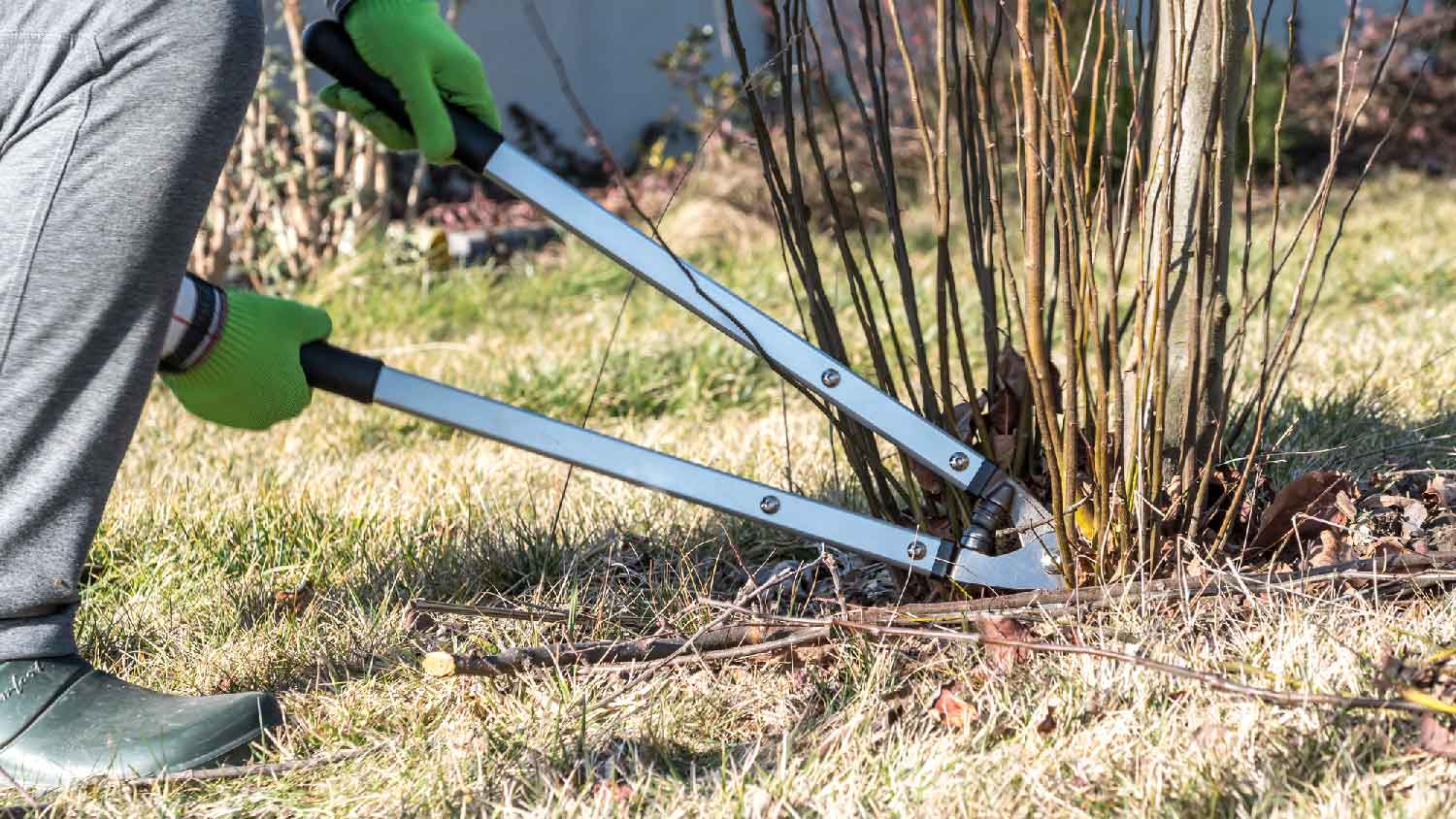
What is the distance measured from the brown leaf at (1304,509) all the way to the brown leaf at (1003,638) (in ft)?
1.33

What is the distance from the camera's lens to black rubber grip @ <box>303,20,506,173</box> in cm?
182

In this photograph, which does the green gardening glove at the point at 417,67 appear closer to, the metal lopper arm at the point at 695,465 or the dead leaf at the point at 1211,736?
the metal lopper arm at the point at 695,465

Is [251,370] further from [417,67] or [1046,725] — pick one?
[1046,725]

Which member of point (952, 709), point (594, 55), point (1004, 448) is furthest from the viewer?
point (594, 55)

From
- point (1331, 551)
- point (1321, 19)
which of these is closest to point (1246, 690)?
point (1331, 551)

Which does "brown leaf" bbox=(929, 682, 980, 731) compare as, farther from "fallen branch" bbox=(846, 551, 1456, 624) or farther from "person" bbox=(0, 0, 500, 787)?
"person" bbox=(0, 0, 500, 787)

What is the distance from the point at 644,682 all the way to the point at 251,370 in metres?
0.63

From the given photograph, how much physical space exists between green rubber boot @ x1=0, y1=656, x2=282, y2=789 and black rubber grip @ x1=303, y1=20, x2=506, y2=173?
77 centimetres

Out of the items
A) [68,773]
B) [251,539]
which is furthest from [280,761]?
[251,539]

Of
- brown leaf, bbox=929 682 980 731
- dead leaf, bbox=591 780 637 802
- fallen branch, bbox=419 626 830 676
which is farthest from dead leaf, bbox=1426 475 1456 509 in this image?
dead leaf, bbox=591 780 637 802

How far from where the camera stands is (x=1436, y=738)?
1.44 metres

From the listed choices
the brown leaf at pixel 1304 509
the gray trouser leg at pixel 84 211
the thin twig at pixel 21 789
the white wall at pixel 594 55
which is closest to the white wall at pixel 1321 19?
the white wall at pixel 594 55

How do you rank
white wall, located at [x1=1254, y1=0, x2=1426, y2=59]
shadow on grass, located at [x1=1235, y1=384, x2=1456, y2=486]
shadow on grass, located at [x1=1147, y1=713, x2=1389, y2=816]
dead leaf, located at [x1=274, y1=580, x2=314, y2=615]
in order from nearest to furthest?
shadow on grass, located at [x1=1147, y1=713, x2=1389, y2=816]
dead leaf, located at [x1=274, y1=580, x2=314, y2=615]
shadow on grass, located at [x1=1235, y1=384, x2=1456, y2=486]
white wall, located at [x1=1254, y1=0, x2=1426, y2=59]

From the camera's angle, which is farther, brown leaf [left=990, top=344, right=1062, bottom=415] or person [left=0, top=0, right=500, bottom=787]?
brown leaf [left=990, top=344, right=1062, bottom=415]
